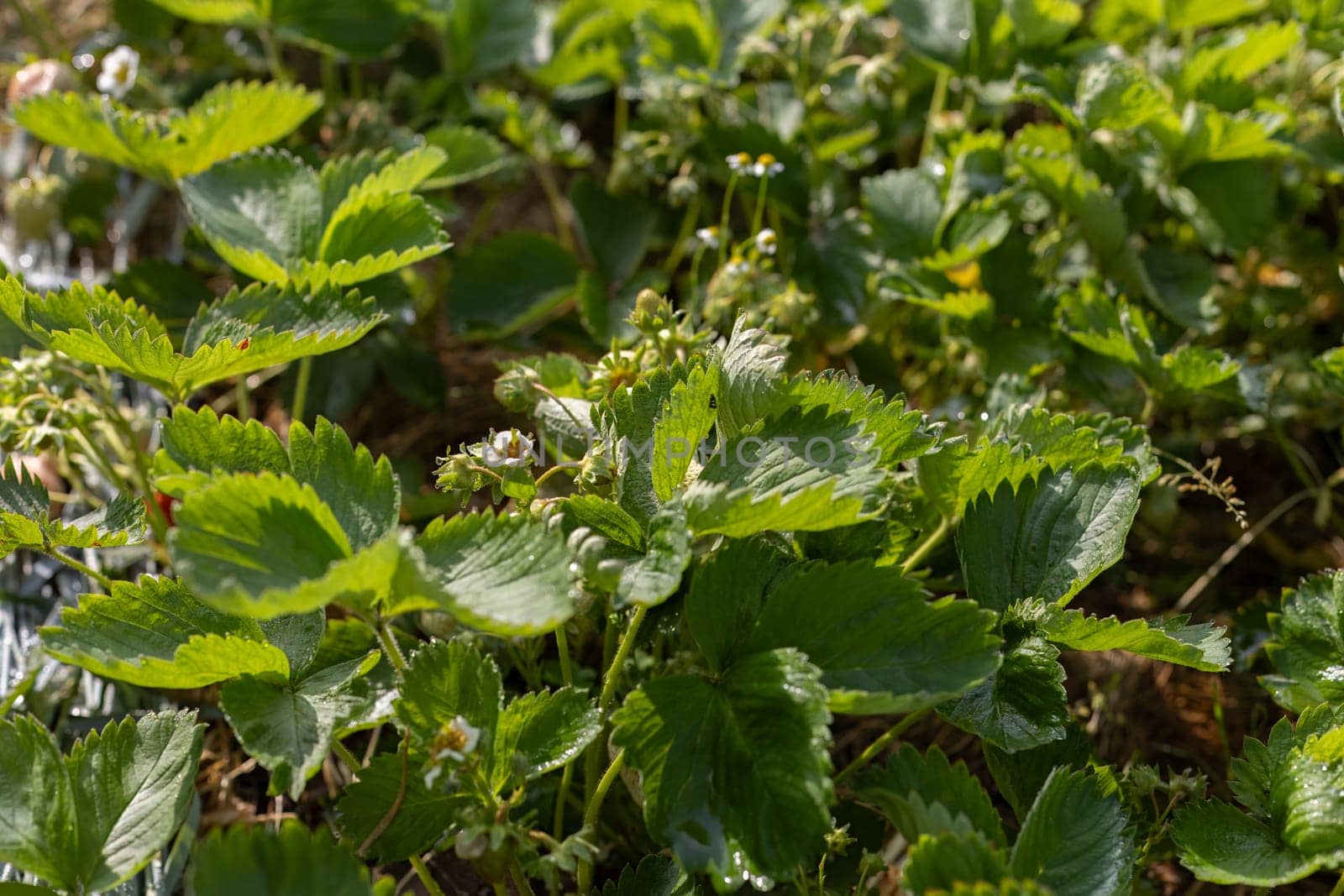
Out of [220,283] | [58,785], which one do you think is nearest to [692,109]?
[220,283]

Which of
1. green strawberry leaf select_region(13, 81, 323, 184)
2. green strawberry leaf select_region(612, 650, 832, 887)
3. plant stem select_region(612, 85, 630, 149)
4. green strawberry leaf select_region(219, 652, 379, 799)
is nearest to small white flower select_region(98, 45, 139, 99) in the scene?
green strawberry leaf select_region(13, 81, 323, 184)

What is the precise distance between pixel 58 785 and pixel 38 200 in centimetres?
118

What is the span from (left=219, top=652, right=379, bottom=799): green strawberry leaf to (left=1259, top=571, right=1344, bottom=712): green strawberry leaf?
0.88 meters

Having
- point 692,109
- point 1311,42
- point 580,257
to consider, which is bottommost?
point 580,257

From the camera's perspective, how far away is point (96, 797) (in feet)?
3.12

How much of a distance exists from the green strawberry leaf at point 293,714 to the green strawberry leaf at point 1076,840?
1.81 ft

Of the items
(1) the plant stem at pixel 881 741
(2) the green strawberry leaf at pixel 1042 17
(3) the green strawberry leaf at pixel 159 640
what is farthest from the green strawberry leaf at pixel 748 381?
(2) the green strawberry leaf at pixel 1042 17

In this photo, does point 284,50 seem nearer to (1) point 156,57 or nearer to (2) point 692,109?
(1) point 156,57

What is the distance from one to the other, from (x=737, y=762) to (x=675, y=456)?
256 mm

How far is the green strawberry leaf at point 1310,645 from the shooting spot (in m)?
1.11

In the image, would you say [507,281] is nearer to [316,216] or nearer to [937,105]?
[316,216]

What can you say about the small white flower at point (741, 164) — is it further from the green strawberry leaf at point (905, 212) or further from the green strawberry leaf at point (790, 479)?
the green strawberry leaf at point (790, 479)

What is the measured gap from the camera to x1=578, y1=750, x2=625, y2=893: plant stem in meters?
0.98

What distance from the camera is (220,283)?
1955 millimetres
